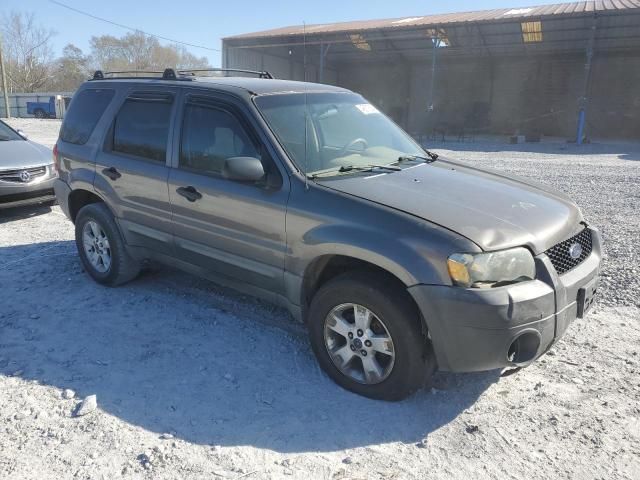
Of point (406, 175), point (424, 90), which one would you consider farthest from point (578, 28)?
point (406, 175)

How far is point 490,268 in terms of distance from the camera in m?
2.71

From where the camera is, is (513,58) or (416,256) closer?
(416,256)

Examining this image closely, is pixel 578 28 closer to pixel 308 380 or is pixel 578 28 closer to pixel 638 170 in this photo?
pixel 638 170

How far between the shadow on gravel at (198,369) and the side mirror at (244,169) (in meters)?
1.29

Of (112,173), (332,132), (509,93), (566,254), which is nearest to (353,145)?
(332,132)

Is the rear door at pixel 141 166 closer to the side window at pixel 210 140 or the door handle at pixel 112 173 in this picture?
the door handle at pixel 112 173

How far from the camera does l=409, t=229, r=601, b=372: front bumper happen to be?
2.66m

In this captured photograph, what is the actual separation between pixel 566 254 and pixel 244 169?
208 centimetres

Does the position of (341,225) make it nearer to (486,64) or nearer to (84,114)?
(84,114)

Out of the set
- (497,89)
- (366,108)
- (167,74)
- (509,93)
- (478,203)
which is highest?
(497,89)

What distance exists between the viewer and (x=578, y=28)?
24797mm

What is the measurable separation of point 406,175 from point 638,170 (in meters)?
11.9

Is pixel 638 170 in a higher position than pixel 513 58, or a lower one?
lower

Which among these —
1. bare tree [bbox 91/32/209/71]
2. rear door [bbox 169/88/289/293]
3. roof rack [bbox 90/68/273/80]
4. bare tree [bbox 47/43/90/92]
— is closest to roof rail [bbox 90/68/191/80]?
roof rack [bbox 90/68/273/80]
